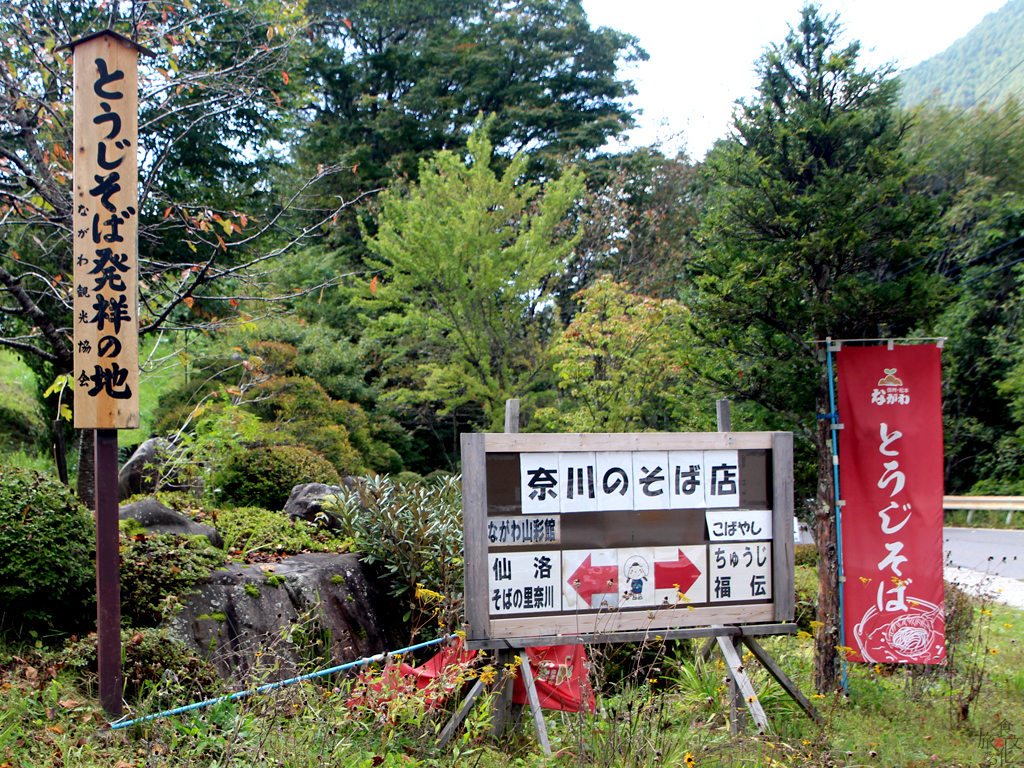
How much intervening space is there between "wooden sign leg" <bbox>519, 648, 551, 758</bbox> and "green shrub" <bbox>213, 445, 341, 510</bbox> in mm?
5044

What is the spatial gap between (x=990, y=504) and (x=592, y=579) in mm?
16015

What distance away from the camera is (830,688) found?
15.8ft

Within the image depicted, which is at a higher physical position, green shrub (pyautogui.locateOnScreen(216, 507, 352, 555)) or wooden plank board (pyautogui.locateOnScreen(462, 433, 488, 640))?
wooden plank board (pyautogui.locateOnScreen(462, 433, 488, 640))

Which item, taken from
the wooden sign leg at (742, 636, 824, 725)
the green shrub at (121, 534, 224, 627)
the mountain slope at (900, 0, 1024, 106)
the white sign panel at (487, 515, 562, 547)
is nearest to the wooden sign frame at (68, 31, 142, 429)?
the green shrub at (121, 534, 224, 627)

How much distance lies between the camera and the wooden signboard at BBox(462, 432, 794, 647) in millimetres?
3729

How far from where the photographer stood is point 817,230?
511cm

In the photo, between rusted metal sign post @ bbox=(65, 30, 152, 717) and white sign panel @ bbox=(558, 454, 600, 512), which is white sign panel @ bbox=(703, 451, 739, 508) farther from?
rusted metal sign post @ bbox=(65, 30, 152, 717)

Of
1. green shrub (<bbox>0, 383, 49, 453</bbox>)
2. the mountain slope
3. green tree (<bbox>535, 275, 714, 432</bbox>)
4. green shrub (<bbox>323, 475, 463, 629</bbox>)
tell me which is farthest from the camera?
the mountain slope

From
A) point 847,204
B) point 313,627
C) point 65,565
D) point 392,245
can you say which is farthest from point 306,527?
point 392,245

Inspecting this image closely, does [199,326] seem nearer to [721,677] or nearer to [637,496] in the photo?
[637,496]

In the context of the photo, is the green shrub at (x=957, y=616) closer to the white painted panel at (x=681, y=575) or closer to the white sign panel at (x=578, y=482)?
the white painted panel at (x=681, y=575)

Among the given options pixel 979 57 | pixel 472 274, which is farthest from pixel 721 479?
pixel 979 57

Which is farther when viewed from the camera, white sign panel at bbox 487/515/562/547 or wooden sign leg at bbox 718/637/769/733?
white sign panel at bbox 487/515/562/547

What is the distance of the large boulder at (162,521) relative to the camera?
566 cm
